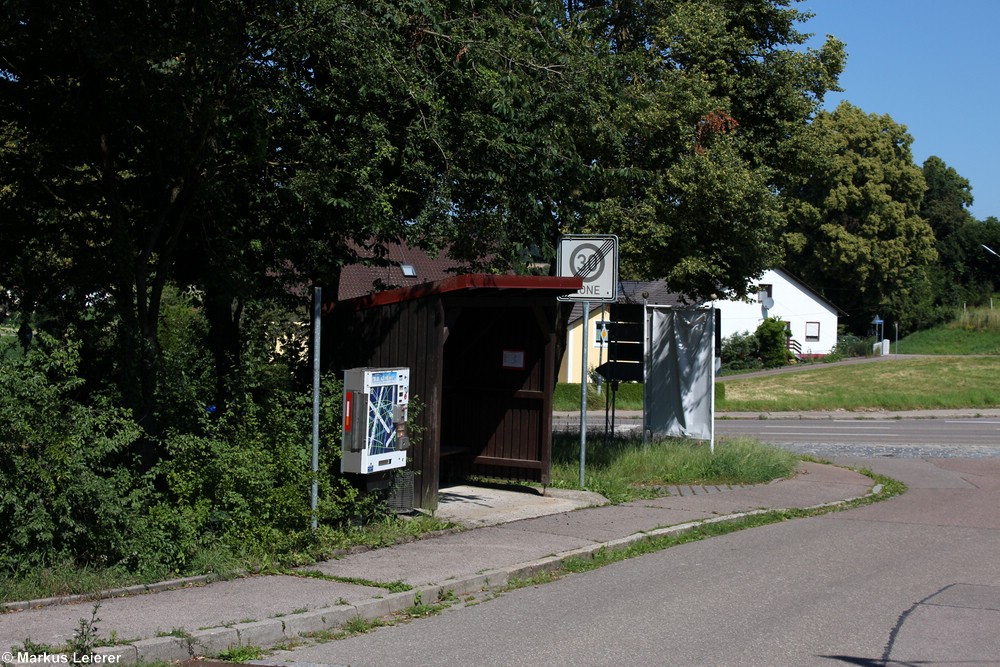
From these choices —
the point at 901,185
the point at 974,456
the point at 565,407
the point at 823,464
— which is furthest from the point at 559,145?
the point at 901,185

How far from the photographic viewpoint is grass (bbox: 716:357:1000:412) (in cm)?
3712

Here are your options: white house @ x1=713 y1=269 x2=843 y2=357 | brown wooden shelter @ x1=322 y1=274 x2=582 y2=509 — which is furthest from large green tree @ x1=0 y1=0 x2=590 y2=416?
white house @ x1=713 y1=269 x2=843 y2=357

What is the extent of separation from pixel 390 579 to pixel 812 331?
206 ft

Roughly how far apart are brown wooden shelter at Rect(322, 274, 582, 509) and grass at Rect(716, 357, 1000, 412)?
79.5 feet

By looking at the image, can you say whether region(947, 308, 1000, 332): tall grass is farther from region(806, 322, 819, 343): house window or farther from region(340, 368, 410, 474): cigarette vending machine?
region(340, 368, 410, 474): cigarette vending machine

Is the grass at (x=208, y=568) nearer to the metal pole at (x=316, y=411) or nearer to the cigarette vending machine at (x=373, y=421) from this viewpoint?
the metal pole at (x=316, y=411)

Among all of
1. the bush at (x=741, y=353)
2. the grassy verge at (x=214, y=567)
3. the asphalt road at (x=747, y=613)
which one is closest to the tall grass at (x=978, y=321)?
the bush at (x=741, y=353)

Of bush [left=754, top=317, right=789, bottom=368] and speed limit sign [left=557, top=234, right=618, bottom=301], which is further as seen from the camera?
bush [left=754, top=317, right=789, bottom=368]

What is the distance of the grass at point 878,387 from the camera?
3712 centimetres

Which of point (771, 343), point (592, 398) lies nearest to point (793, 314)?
point (771, 343)

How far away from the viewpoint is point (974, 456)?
21812mm

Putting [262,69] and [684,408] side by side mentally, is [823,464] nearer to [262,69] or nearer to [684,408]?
[684,408]

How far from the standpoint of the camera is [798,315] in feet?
219

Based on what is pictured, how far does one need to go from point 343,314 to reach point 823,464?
38.9 feet
